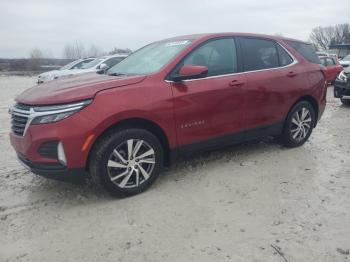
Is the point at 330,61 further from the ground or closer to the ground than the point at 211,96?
closer to the ground

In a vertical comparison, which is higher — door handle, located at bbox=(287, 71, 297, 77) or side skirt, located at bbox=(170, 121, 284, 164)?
door handle, located at bbox=(287, 71, 297, 77)

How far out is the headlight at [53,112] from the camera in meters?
3.61

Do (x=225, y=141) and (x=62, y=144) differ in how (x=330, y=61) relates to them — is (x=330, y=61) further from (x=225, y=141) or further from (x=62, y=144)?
(x=62, y=144)

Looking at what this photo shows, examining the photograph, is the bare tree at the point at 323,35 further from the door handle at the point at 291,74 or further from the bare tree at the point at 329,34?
the door handle at the point at 291,74

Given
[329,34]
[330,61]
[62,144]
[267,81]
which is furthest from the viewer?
[329,34]

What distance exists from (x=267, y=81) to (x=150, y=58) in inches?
64.1

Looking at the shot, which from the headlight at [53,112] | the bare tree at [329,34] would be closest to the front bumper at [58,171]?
the headlight at [53,112]

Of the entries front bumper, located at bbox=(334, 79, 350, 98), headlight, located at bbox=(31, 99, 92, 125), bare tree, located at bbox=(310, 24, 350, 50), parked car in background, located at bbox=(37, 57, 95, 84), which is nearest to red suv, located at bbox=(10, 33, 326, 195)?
headlight, located at bbox=(31, 99, 92, 125)

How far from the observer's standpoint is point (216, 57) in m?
4.74

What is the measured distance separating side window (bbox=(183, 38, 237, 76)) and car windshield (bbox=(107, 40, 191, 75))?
0.19m

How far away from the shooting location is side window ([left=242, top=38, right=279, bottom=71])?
16.5 feet

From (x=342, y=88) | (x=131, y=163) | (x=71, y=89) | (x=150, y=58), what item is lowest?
(x=342, y=88)

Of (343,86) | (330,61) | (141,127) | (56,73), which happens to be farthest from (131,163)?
(330,61)

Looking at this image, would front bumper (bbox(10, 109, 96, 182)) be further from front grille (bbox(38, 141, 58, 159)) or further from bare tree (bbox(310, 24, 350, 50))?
bare tree (bbox(310, 24, 350, 50))
